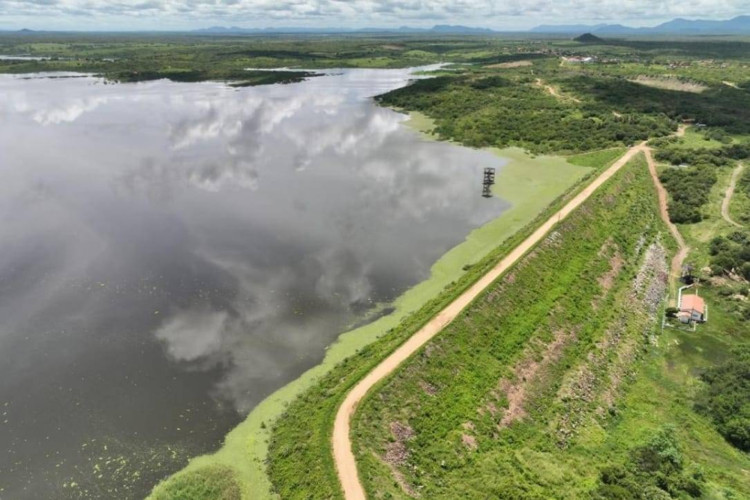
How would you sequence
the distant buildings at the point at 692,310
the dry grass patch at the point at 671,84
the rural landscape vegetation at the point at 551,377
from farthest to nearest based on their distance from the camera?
the dry grass patch at the point at 671,84 → the distant buildings at the point at 692,310 → the rural landscape vegetation at the point at 551,377

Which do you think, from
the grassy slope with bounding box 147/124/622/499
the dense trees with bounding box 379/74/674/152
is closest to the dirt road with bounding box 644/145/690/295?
the grassy slope with bounding box 147/124/622/499

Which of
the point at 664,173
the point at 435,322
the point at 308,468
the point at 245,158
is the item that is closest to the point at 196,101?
the point at 245,158

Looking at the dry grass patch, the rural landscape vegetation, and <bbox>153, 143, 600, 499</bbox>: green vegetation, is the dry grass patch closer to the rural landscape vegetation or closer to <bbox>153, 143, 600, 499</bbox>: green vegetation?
the rural landscape vegetation

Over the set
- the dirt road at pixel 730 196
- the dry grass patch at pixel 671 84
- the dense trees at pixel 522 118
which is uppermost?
the dry grass patch at pixel 671 84

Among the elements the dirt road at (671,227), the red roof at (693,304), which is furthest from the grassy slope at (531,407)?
the dirt road at (671,227)

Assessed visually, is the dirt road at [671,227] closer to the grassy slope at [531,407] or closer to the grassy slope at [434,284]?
the grassy slope at [434,284]

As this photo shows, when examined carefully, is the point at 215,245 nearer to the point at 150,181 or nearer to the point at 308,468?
the point at 150,181
